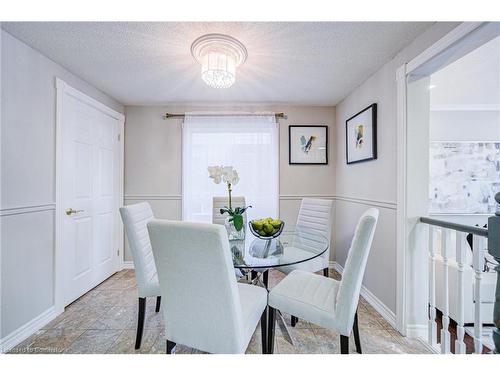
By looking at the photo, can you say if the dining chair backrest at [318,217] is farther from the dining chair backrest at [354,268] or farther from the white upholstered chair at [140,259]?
the white upholstered chair at [140,259]

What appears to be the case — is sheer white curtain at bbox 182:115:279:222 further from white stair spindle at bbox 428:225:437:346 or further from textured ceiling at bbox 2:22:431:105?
white stair spindle at bbox 428:225:437:346

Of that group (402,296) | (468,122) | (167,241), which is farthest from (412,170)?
(468,122)

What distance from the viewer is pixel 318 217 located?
2.44 metres

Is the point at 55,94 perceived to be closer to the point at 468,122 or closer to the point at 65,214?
the point at 65,214

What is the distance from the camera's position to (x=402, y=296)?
73.5 inches

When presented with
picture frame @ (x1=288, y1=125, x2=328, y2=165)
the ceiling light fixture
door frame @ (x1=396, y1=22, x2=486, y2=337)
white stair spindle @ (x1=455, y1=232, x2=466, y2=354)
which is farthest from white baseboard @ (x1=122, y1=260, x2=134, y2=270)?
white stair spindle @ (x1=455, y1=232, x2=466, y2=354)

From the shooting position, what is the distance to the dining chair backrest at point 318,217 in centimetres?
234

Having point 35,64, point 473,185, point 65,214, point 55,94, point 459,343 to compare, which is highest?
point 35,64

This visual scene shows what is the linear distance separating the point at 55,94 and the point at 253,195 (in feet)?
7.46

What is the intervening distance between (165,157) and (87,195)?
3.40ft

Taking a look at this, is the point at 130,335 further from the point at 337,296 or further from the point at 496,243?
the point at 496,243

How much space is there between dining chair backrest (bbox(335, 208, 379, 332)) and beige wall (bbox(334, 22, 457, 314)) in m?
0.91

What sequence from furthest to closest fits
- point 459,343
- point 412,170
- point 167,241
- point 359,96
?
point 359,96 < point 412,170 < point 459,343 < point 167,241

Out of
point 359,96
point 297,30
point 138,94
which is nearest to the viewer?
point 297,30
